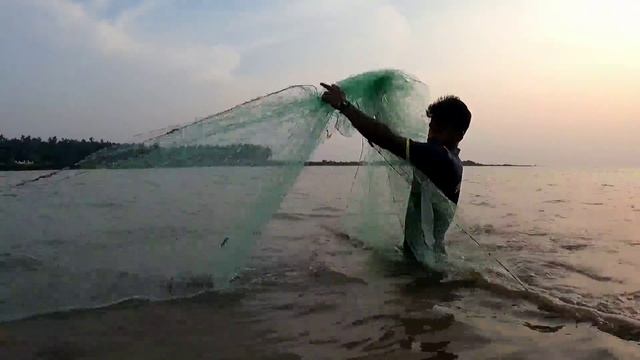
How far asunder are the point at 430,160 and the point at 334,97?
96 centimetres

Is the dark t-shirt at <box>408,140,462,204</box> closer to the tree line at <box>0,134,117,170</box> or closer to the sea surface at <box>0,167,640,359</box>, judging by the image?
the sea surface at <box>0,167,640,359</box>

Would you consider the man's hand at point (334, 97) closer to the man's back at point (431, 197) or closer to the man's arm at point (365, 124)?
the man's arm at point (365, 124)

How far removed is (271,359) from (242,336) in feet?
1.52

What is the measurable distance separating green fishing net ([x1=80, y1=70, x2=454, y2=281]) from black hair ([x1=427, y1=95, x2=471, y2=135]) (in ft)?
0.64

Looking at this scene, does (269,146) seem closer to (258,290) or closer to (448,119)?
(258,290)

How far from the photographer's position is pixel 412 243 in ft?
17.6

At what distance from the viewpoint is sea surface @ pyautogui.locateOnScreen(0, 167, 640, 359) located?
11.2 ft

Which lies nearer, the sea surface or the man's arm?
the sea surface

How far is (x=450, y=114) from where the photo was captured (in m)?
5.05

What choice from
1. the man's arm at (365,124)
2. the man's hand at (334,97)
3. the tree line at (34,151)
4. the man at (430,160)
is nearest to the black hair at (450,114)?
the man at (430,160)

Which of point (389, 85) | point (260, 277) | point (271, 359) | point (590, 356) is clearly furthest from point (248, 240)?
point (590, 356)

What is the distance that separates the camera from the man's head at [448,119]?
5.05 m

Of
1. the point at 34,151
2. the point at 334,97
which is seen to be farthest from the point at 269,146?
the point at 34,151

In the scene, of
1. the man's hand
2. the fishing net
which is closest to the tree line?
the fishing net
